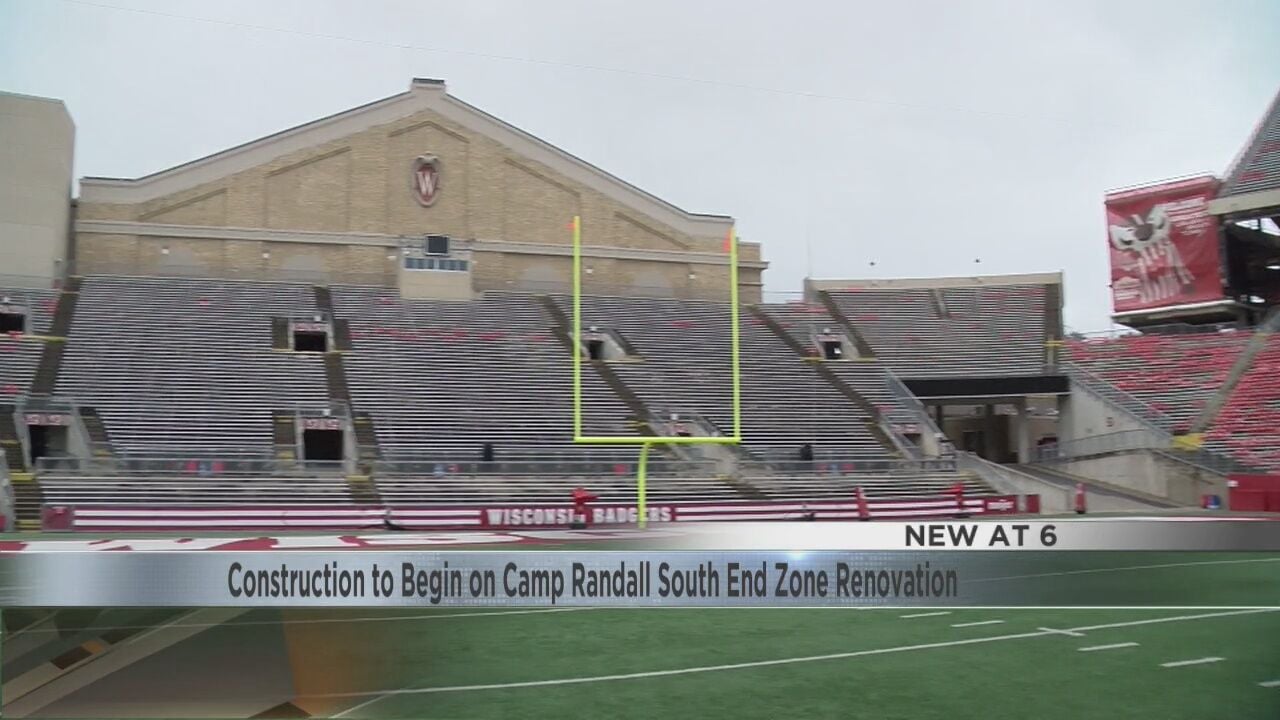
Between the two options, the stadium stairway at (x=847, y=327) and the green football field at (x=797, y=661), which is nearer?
the green football field at (x=797, y=661)

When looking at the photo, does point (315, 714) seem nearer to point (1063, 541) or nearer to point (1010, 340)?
point (1063, 541)

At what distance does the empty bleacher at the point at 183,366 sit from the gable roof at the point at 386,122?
8.97ft

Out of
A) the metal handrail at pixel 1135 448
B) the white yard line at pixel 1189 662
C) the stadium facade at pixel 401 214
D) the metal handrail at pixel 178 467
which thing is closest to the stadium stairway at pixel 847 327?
the stadium facade at pixel 401 214

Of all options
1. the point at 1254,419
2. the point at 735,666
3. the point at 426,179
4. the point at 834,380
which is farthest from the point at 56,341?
the point at 1254,419

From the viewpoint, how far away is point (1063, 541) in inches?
144

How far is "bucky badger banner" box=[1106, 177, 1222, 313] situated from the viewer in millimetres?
21734

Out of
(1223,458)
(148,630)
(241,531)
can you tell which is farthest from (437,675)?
(1223,458)

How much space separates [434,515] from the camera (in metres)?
15.2

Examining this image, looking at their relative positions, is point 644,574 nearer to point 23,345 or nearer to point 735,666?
point 735,666

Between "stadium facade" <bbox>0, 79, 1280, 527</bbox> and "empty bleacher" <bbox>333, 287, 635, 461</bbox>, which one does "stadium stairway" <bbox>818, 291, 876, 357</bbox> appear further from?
"empty bleacher" <bbox>333, 287, 635, 461</bbox>

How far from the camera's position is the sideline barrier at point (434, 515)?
13672mm

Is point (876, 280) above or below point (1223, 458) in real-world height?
above

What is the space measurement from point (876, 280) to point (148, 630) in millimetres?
23931

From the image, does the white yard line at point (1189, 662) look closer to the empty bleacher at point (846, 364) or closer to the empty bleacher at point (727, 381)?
the empty bleacher at point (727, 381)
